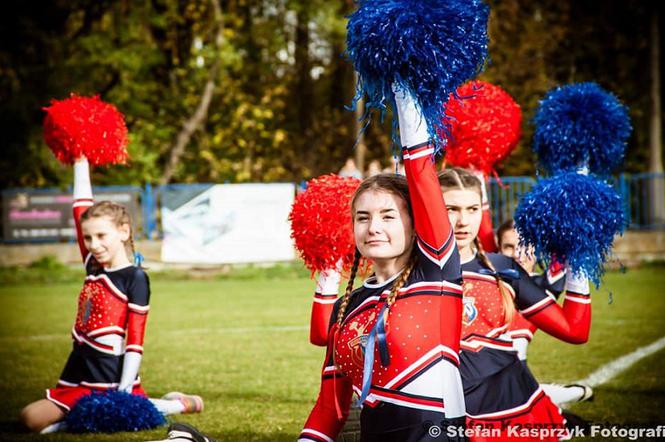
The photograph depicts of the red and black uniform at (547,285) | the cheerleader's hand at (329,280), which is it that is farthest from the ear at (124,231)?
the red and black uniform at (547,285)

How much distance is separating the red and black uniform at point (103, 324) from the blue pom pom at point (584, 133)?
7.84 ft

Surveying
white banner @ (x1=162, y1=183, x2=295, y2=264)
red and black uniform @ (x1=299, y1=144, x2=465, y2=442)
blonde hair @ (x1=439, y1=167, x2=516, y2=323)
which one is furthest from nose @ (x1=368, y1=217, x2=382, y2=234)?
white banner @ (x1=162, y1=183, x2=295, y2=264)

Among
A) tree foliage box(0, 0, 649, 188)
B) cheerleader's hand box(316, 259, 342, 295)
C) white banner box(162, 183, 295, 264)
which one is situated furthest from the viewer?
tree foliage box(0, 0, 649, 188)

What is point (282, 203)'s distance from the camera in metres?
15.9

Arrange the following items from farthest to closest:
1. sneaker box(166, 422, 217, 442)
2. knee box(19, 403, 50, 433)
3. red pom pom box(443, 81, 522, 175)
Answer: knee box(19, 403, 50, 433)
red pom pom box(443, 81, 522, 175)
sneaker box(166, 422, 217, 442)

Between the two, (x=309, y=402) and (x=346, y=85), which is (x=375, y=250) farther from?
(x=346, y=85)

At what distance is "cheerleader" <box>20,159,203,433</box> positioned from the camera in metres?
4.72

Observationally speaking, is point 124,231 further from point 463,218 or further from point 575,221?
point 575,221

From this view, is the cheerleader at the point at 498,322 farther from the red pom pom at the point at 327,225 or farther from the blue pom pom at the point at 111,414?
the blue pom pom at the point at 111,414

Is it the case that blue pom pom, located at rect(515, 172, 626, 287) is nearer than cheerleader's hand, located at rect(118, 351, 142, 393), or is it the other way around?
blue pom pom, located at rect(515, 172, 626, 287)

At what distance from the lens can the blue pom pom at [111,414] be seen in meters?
4.62

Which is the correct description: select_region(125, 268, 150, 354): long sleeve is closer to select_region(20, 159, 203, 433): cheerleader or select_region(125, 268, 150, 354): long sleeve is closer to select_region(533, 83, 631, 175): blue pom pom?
select_region(20, 159, 203, 433): cheerleader

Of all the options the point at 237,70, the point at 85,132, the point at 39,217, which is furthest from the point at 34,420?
the point at 237,70

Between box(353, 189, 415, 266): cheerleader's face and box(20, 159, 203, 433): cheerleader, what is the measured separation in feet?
8.69
